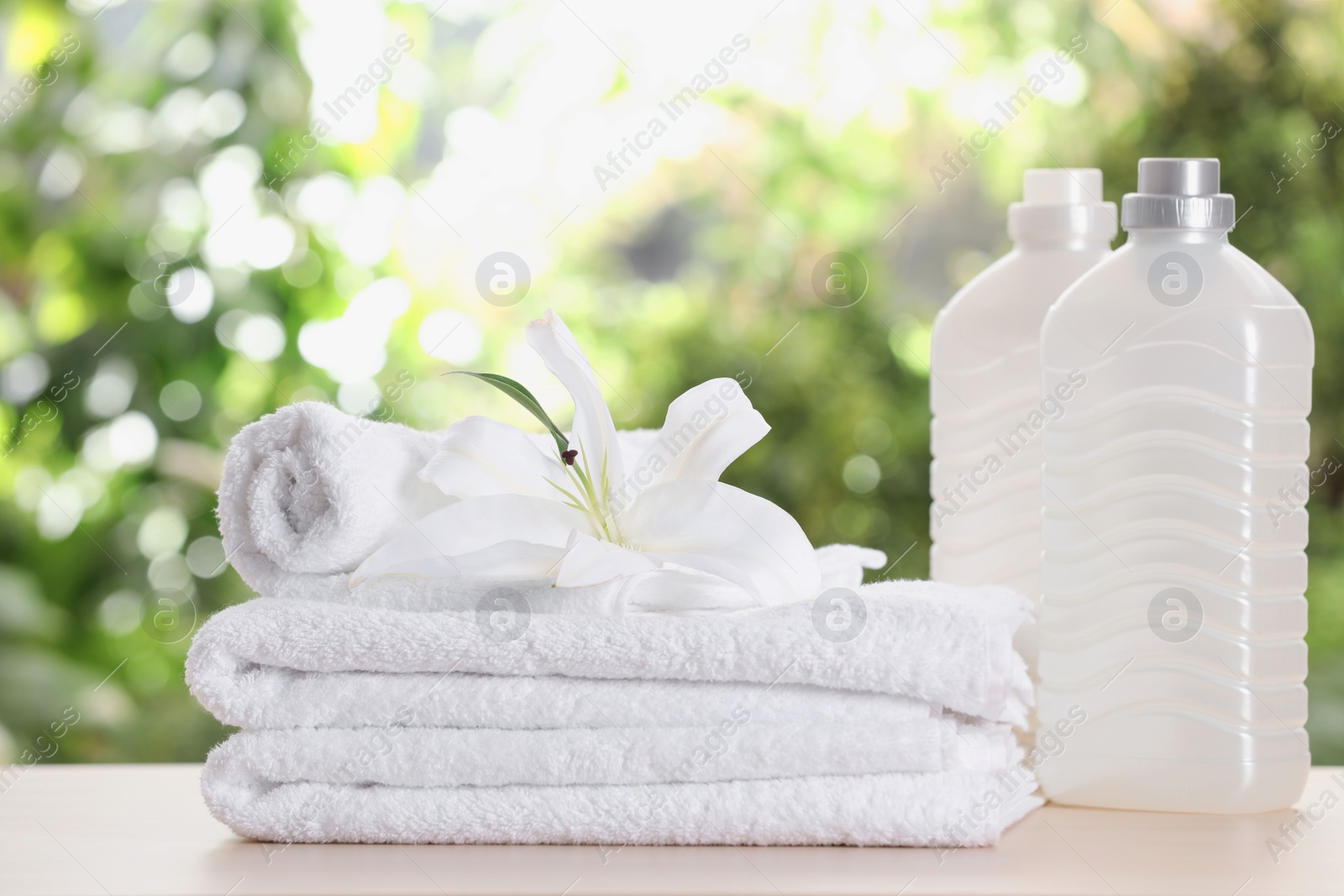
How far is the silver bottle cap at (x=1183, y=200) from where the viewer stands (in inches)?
26.7

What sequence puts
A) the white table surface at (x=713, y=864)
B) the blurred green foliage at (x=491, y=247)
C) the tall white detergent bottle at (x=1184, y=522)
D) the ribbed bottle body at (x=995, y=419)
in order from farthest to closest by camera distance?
1. the blurred green foliage at (x=491, y=247)
2. the ribbed bottle body at (x=995, y=419)
3. the tall white detergent bottle at (x=1184, y=522)
4. the white table surface at (x=713, y=864)

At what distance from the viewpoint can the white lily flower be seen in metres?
0.65

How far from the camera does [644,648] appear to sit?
0.61m

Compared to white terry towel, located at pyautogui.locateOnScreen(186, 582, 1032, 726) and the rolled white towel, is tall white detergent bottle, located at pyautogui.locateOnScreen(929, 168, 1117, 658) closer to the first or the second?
white terry towel, located at pyautogui.locateOnScreen(186, 582, 1032, 726)

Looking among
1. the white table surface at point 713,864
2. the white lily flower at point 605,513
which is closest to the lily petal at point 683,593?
the white lily flower at point 605,513

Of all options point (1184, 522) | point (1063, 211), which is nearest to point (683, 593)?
point (1184, 522)

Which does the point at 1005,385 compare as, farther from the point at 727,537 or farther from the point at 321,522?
the point at 321,522

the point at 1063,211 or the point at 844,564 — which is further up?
the point at 1063,211

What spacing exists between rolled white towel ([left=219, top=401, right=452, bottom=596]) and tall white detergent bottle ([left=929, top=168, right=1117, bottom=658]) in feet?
1.28

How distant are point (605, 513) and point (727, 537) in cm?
7

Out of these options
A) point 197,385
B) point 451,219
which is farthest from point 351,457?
point 451,219

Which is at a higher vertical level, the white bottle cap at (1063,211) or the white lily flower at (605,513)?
the white bottle cap at (1063,211)

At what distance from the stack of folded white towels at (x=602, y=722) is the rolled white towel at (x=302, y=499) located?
0.10 feet

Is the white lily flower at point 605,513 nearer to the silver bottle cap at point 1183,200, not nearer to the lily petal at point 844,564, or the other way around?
the lily petal at point 844,564
